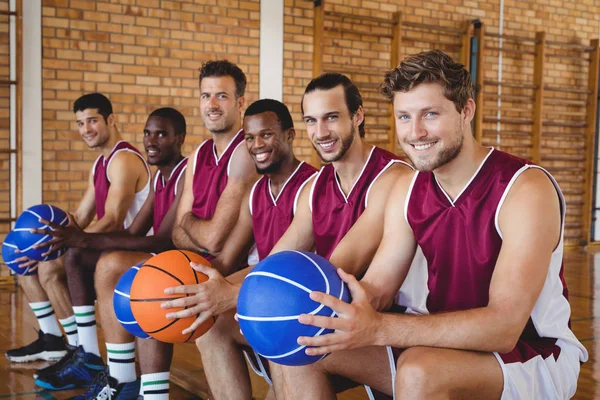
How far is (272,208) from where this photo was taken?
111 inches

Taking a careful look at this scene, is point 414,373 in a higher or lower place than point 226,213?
lower

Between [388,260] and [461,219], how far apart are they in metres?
0.25

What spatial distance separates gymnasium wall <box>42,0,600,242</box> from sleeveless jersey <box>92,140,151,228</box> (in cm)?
209

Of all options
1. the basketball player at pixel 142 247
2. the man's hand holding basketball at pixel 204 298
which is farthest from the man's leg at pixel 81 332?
the man's hand holding basketball at pixel 204 298

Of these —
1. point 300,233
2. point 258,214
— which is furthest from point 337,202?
point 258,214

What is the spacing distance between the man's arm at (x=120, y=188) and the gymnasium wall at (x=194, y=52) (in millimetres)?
2413

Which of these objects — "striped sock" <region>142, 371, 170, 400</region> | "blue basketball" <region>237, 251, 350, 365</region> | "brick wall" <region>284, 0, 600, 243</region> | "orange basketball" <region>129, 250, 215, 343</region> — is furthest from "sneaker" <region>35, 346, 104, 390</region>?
"brick wall" <region>284, 0, 600, 243</region>

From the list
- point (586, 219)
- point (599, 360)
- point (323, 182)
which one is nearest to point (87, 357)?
point (323, 182)

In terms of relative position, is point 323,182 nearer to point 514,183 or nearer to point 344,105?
point 344,105

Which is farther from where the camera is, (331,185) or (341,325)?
(331,185)

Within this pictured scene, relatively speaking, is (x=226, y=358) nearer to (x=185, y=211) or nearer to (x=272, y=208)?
(x=272, y=208)

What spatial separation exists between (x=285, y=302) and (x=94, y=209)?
2965mm

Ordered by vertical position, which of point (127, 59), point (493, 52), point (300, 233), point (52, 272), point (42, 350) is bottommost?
point (42, 350)

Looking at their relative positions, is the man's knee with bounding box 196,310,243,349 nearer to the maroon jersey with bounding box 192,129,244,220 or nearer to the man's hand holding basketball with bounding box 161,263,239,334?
the man's hand holding basketball with bounding box 161,263,239,334
